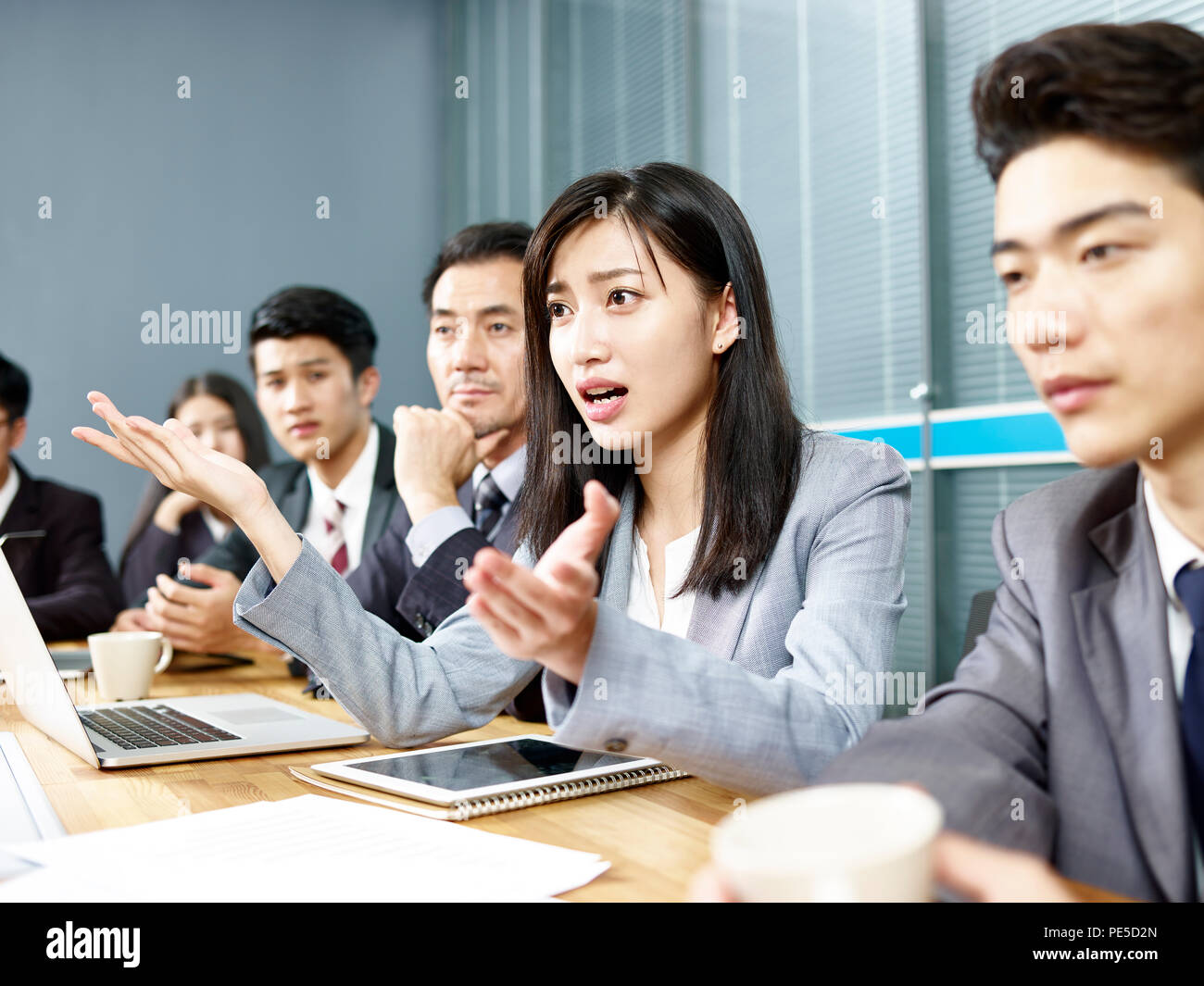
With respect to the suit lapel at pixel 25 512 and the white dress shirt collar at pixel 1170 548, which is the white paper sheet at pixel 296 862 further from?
the suit lapel at pixel 25 512

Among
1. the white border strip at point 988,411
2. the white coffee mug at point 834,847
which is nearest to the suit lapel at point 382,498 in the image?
the white border strip at point 988,411

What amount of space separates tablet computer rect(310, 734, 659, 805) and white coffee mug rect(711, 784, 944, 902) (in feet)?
1.90

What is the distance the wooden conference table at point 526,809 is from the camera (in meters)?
0.85

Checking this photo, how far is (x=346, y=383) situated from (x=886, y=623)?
87.3 inches

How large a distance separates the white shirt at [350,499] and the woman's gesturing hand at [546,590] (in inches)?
85.0

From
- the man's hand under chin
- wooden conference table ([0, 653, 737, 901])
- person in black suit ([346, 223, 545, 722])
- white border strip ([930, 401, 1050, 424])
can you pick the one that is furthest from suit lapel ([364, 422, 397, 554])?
white border strip ([930, 401, 1050, 424])

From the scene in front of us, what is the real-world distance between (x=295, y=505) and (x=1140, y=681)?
98.6 inches

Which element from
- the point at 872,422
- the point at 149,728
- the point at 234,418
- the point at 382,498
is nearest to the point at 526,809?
the point at 149,728

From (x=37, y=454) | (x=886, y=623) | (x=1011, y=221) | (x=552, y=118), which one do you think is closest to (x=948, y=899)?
(x=1011, y=221)

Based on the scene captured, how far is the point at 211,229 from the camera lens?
546cm

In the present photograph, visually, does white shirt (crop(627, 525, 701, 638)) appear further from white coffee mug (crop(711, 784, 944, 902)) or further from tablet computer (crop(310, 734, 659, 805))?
white coffee mug (crop(711, 784, 944, 902))

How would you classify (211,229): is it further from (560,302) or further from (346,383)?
(560,302)

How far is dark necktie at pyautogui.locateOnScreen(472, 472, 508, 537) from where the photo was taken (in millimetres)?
2053

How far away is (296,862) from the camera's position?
2.64 feet
